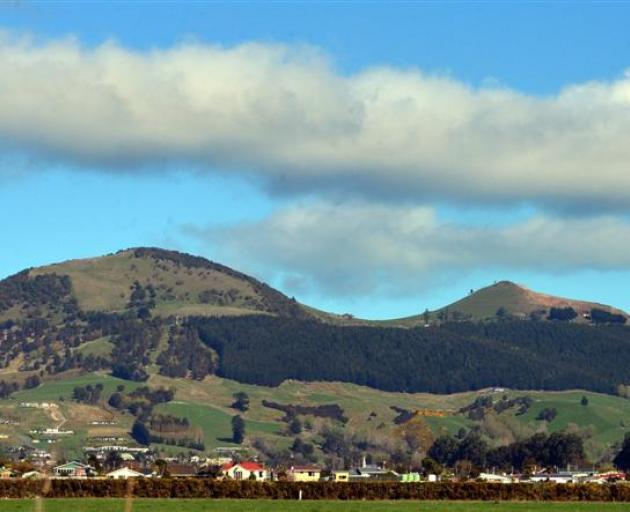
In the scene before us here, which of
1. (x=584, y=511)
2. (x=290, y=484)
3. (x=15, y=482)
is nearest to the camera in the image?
(x=584, y=511)

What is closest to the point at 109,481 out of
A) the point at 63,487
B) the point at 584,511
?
the point at 63,487

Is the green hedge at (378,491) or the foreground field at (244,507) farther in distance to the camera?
the green hedge at (378,491)

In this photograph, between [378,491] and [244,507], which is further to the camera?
[378,491]

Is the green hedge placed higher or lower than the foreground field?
higher

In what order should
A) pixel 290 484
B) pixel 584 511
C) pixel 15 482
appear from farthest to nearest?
pixel 290 484 → pixel 15 482 → pixel 584 511

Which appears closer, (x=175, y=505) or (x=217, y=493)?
(x=175, y=505)

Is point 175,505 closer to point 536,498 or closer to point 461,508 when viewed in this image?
point 461,508

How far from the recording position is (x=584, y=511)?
100000 millimetres

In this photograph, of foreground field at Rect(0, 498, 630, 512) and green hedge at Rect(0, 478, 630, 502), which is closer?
foreground field at Rect(0, 498, 630, 512)

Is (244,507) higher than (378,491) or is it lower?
lower

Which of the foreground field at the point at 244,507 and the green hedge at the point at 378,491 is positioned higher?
the green hedge at the point at 378,491

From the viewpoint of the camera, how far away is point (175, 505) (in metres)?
106

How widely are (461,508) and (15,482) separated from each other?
4123cm

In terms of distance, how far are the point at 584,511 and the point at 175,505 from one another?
1139 inches
